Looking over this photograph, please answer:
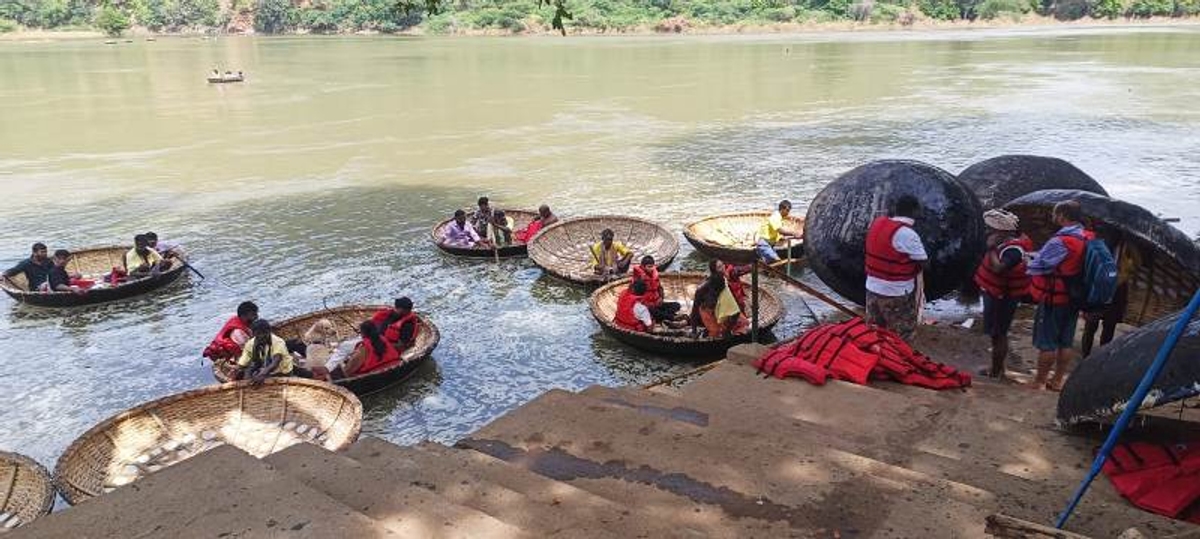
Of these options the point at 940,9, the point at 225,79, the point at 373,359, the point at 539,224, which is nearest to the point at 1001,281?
the point at 373,359

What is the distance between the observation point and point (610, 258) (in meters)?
9.48

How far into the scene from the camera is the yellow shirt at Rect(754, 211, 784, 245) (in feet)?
34.0

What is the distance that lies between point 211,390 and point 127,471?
2.79 ft

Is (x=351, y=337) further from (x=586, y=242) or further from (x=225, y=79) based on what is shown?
(x=225, y=79)

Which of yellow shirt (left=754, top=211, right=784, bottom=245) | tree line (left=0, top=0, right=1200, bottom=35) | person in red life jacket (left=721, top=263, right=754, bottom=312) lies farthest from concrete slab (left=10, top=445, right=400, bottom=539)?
tree line (left=0, top=0, right=1200, bottom=35)

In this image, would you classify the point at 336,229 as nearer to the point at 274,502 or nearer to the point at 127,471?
the point at 127,471

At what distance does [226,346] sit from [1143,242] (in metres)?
7.14

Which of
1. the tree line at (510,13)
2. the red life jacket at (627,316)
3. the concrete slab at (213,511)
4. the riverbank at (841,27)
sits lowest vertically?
the red life jacket at (627,316)

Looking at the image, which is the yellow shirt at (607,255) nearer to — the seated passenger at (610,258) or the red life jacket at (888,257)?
the seated passenger at (610,258)

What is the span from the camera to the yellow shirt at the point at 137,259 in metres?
9.69

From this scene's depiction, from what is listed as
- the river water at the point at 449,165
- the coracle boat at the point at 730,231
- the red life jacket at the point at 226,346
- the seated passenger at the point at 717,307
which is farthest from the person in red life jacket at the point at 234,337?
the coracle boat at the point at 730,231

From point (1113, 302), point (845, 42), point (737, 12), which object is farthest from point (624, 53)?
point (1113, 302)

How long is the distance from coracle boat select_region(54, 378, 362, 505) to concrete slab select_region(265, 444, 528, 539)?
2458mm

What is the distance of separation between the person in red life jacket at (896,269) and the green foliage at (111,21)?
82007 mm
